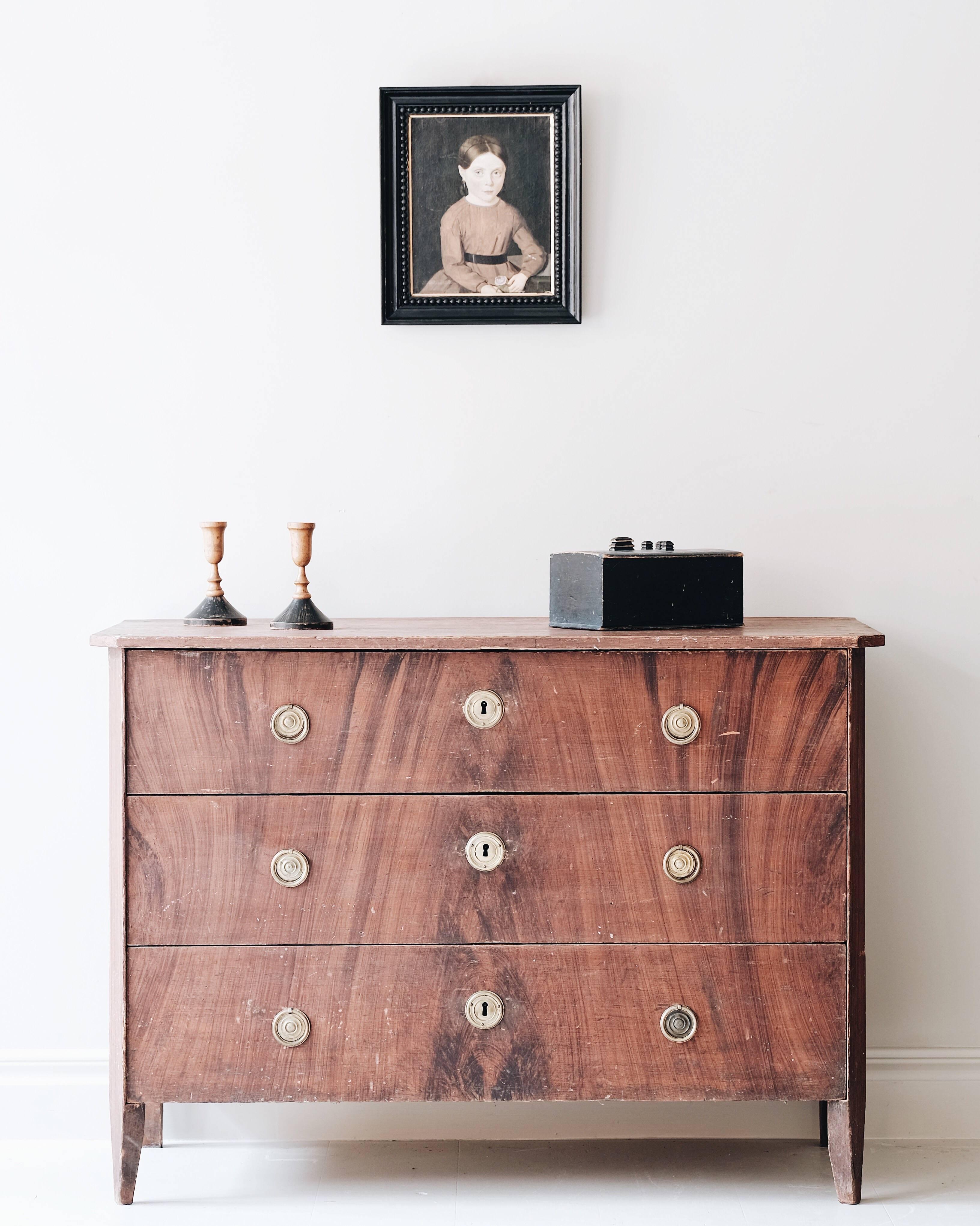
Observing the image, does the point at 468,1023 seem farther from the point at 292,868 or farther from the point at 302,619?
the point at 302,619

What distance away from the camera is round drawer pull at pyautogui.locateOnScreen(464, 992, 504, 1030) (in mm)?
1651

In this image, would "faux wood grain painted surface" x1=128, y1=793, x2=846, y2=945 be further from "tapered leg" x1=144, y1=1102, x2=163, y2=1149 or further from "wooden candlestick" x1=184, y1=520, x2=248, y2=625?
"tapered leg" x1=144, y1=1102, x2=163, y2=1149

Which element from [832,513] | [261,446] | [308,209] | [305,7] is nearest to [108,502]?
[261,446]

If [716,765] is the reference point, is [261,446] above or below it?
above

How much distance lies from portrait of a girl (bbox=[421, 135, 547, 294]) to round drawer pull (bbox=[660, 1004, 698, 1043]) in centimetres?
128

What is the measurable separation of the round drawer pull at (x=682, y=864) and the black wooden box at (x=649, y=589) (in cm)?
→ 34

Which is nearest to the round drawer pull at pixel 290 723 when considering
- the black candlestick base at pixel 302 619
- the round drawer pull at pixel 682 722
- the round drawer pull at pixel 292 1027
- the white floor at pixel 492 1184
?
the black candlestick base at pixel 302 619

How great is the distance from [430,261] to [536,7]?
0.50m

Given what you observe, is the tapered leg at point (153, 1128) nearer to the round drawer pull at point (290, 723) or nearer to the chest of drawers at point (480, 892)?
the chest of drawers at point (480, 892)

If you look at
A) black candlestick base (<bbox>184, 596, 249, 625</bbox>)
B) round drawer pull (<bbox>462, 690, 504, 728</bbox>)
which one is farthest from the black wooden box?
black candlestick base (<bbox>184, 596, 249, 625</bbox>)

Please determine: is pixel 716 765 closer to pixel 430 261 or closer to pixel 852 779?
pixel 852 779

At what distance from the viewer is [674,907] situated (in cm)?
166

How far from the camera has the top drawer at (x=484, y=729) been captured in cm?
164

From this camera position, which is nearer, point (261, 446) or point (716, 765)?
point (716, 765)
